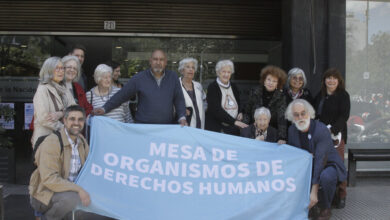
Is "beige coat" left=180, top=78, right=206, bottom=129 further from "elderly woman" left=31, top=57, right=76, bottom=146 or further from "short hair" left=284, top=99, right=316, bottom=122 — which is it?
"elderly woman" left=31, top=57, right=76, bottom=146

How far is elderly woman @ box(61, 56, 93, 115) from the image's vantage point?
421 centimetres

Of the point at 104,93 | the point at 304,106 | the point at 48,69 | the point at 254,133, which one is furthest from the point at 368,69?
the point at 48,69

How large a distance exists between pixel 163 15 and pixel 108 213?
→ 4420mm

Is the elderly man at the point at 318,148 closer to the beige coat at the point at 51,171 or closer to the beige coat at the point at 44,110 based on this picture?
the beige coat at the point at 51,171

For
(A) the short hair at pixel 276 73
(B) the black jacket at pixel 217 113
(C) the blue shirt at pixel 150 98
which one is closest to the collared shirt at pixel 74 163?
(C) the blue shirt at pixel 150 98

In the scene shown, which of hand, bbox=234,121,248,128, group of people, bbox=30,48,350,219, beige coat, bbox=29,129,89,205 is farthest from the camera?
hand, bbox=234,121,248,128

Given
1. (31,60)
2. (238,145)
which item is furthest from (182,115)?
(31,60)

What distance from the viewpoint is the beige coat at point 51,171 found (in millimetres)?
3283

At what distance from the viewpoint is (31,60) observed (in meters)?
7.00

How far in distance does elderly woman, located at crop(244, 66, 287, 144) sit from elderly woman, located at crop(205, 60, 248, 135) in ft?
0.53

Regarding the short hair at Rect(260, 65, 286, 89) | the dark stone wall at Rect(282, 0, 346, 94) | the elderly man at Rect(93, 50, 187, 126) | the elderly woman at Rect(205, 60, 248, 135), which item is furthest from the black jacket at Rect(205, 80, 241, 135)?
the dark stone wall at Rect(282, 0, 346, 94)

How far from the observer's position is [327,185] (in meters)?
4.01

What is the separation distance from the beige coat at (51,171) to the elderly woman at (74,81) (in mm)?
850

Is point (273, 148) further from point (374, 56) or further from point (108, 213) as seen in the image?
point (374, 56)
